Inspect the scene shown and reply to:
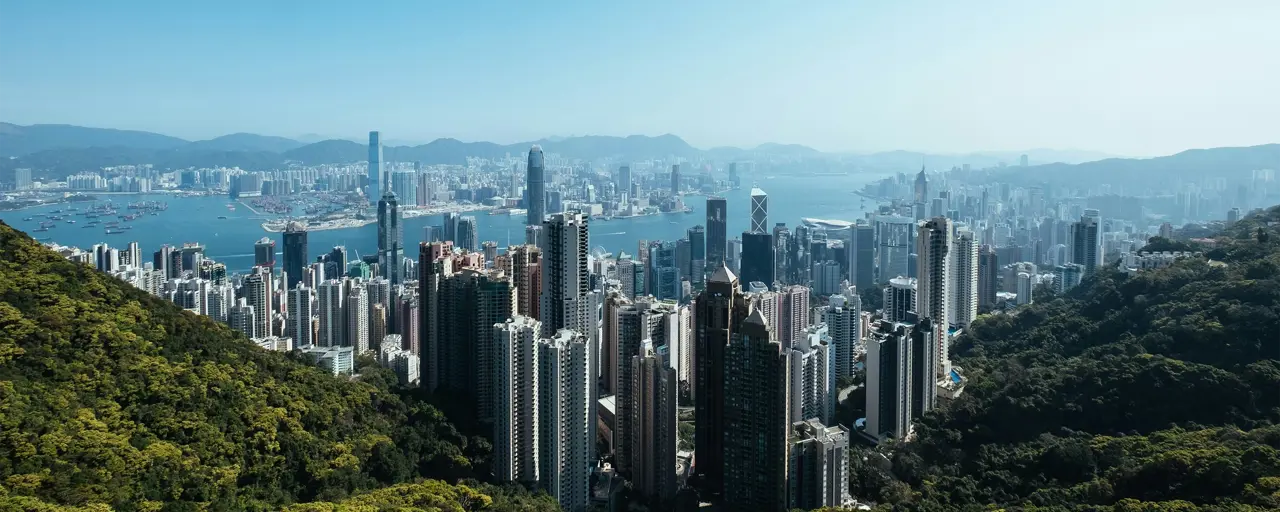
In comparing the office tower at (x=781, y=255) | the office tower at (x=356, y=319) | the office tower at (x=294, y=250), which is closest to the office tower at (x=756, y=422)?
the office tower at (x=356, y=319)

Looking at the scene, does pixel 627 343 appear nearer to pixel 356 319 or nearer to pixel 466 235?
pixel 356 319

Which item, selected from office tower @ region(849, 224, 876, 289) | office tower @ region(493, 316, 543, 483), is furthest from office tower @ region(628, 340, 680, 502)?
office tower @ region(849, 224, 876, 289)

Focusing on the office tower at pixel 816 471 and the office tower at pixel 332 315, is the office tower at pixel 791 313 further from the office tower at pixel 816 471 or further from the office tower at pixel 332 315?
the office tower at pixel 332 315

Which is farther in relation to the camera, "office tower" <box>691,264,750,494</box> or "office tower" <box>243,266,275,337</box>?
"office tower" <box>243,266,275,337</box>

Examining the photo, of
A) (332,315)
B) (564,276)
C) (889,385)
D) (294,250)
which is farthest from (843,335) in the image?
(294,250)

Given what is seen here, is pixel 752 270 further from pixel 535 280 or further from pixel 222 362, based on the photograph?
pixel 222 362

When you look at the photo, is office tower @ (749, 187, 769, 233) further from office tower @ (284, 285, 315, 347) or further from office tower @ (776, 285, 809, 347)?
office tower @ (284, 285, 315, 347)
